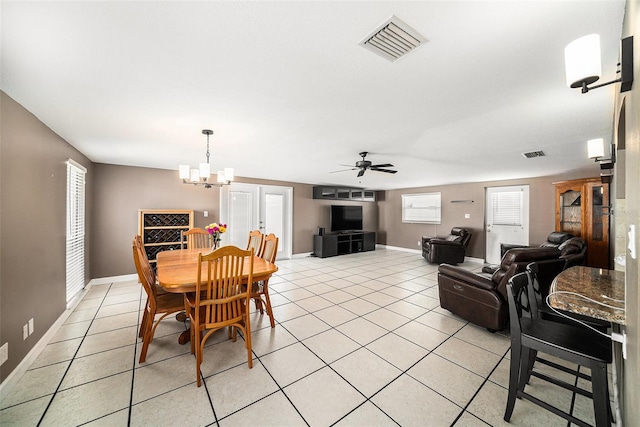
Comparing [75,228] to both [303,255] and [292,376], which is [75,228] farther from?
[303,255]

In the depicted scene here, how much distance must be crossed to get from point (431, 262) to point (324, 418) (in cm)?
563

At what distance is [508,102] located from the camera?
2125 mm

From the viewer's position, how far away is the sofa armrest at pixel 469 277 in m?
2.76

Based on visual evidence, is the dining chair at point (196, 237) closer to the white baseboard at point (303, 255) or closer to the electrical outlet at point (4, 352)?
the electrical outlet at point (4, 352)

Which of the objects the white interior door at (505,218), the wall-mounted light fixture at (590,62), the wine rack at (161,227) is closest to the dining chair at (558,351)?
the wall-mounted light fixture at (590,62)

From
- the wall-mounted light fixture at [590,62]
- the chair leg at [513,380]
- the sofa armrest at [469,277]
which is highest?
the wall-mounted light fixture at [590,62]

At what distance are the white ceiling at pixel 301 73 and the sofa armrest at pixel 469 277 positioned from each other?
5.60ft

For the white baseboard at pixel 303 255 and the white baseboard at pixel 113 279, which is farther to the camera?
the white baseboard at pixel 303 255

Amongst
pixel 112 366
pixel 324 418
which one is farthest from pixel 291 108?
pixel 112 366

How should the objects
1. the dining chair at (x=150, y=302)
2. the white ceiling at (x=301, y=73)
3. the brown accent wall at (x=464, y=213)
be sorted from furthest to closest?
the brown accent wall at (x=464, y=213)
the dining chair at (x=150, y=302)
the white ceiling at (x=301, y=73)

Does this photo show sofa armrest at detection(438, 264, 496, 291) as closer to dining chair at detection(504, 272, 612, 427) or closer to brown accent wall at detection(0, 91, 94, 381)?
dining chair at detection(504, 272, 612, 427)

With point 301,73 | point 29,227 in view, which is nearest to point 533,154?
point 301,73

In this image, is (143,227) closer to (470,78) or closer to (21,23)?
(21,23)

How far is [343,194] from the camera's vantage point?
805 cm
